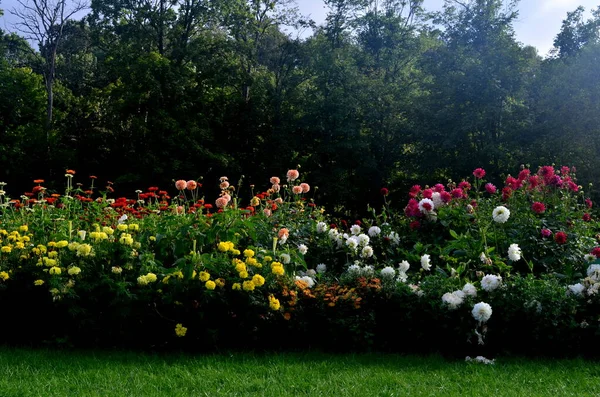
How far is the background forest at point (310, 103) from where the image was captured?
1820cm

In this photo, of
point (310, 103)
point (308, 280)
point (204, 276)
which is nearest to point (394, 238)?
point (308, 280)

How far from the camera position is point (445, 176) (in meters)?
19.1

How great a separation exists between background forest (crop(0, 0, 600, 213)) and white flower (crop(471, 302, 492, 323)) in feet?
45.6

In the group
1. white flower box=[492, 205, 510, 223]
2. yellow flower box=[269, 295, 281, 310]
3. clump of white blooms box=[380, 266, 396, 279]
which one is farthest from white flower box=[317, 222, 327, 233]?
yellow flower box=[269, 295, 281, 310]

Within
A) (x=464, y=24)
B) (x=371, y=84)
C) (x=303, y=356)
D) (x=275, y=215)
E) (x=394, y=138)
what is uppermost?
(x=464, y=24)

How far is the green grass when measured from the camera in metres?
3.60

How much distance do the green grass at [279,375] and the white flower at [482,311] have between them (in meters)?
0.34

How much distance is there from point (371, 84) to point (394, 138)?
213 cm

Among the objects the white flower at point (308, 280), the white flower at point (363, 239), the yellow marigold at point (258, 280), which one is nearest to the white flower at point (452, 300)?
the white flower at point (308, 280)

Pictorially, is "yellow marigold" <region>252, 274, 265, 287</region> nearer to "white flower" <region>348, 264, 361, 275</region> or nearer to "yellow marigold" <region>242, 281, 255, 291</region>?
"yellow marigold" <region>242, 281, 255, 291</region>

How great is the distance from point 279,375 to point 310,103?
17762 mm

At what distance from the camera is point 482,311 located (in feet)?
14.0

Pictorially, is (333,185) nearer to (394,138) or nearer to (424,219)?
(394,138)

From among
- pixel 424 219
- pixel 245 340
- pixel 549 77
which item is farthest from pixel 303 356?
pixel 549 77
